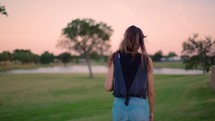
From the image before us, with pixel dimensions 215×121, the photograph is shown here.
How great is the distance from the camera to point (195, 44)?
6369 cm

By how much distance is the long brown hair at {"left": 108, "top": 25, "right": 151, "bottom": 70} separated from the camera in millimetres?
3484

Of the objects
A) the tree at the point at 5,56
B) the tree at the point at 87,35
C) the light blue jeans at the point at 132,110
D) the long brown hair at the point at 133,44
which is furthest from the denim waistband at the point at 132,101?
the tree at the point at 87,35

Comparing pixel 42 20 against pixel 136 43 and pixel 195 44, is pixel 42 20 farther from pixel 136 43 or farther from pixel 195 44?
pixel 195 44

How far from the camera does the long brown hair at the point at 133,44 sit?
3484mm

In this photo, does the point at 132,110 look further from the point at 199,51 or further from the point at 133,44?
the point at 199,51

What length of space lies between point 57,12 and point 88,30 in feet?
71.2

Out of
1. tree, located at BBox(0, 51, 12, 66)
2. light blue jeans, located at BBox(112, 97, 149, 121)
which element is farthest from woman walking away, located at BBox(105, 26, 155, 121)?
tree, located at BBox(0, 51, 12, 66)

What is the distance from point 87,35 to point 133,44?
175 ft

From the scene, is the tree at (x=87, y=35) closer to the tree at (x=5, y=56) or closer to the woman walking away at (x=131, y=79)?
the tree at (x=5, y=56)

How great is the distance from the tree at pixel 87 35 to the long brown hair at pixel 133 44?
51.9 metres

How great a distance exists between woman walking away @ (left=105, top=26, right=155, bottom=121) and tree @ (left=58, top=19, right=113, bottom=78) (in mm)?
51960

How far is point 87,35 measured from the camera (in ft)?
185

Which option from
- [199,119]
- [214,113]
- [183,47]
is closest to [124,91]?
[199,119]

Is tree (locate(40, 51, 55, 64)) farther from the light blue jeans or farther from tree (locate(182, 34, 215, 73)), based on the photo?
the light blue jeans
